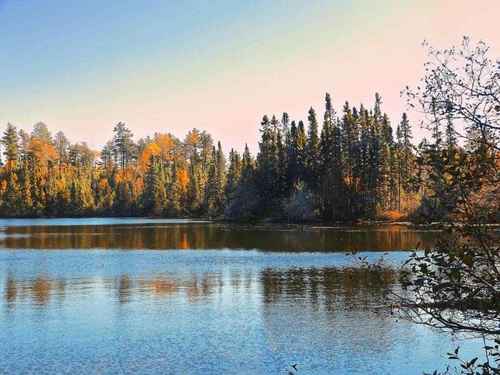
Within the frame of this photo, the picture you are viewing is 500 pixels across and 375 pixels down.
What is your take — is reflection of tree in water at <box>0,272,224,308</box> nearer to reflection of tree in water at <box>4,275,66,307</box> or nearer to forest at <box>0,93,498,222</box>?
reflection of tree in water at <box>4,275,66,307</box>

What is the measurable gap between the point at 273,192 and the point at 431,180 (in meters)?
92.4

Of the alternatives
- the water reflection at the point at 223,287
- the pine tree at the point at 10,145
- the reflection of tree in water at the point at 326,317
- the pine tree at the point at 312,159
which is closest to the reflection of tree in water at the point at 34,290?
the water reflection at the point at 223,287

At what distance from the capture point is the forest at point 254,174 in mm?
85688

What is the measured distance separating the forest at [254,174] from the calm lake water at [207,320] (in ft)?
18.1

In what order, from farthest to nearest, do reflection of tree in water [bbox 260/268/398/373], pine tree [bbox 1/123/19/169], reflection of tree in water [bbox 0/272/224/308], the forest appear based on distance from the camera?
pine tree [bbox 1/123/19/169] < the forest < reflection of tree in water [bbox 0/272/224/308] < reflection of tree in water [bbox 260/268/398/373]

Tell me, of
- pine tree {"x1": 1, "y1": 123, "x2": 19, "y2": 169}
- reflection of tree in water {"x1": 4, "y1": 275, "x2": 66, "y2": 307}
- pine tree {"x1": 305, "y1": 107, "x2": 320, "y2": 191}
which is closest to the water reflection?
reflection of tree in water {"x1": 4, "y1": 275, "x2": 66, "y2": 307}

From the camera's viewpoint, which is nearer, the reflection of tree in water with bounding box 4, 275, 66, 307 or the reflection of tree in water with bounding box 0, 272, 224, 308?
the reflection of tree in water with bounding box 4, 275, 66, 307

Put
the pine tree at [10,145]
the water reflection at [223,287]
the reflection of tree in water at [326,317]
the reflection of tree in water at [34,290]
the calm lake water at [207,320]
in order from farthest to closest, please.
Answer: the pine tree at [10,145]
the reflection of tree in water at [34,290]
the water reflection at [223,287]
the reflection of tree in water at [326,317]
the calm lake water at [207,320]

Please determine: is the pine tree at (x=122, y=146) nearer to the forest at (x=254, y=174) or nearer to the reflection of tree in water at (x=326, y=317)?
the forest at (x=254, y=174)

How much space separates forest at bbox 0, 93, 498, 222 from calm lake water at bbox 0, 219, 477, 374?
551 cm

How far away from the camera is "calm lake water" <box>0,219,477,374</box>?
15.1 metres

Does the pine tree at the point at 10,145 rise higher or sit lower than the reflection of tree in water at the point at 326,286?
higher

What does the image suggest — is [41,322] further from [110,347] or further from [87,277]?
[87,277]

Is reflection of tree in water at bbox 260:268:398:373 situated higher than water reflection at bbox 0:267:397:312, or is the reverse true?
water reflection at bbox 0:267:397:312
